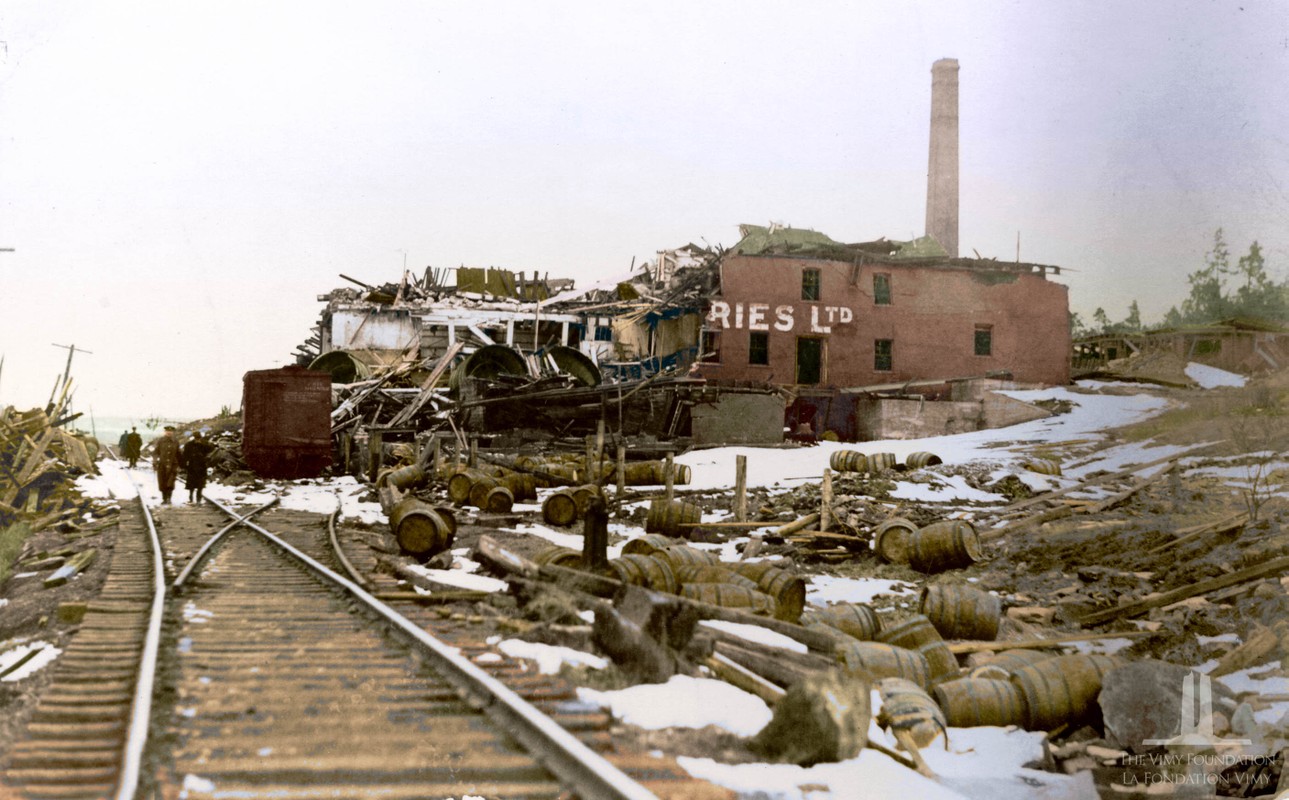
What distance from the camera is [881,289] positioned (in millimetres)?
9719

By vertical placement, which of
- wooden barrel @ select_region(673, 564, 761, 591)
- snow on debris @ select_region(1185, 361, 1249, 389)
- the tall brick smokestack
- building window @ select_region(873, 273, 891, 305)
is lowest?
wooden barrel @ select_region(673, 564, 761, 591)

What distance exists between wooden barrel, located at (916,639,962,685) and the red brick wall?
147 inches

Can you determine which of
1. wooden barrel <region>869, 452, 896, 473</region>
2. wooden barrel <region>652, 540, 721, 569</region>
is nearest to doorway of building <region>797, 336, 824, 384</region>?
wooden barrel <region>652, 540, 721, 569</region>

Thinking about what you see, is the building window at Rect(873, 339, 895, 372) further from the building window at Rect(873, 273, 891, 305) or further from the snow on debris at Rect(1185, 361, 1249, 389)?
the snow on debris at Rect(1185, 361, 1249, 389)

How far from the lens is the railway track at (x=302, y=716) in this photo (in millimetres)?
3943

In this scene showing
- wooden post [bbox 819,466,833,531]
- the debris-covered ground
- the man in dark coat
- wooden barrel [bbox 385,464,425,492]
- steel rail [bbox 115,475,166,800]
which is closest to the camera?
steel rail [bbox 115,475,166,800]

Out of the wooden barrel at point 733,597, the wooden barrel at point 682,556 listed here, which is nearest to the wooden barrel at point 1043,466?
the wooden barrel at point 682,556

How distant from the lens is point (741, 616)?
5.86 metres

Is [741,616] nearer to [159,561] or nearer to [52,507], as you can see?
[159,561]

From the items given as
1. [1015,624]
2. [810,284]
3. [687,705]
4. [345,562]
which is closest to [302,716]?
[687,705]

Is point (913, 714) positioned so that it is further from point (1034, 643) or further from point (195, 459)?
point (195, 459)

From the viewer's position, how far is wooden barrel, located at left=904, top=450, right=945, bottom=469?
478 inches

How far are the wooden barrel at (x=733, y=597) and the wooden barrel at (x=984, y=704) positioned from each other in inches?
72.2

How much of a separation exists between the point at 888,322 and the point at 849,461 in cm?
371
